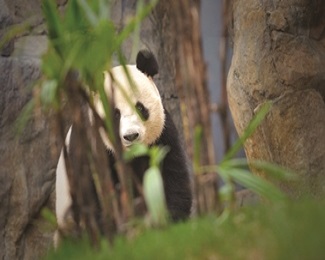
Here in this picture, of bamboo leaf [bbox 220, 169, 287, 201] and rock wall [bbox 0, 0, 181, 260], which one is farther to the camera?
rock wall [bbox 0, 0, 181, 260]

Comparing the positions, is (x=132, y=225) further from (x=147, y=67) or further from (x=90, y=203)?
(x=147, y=67)

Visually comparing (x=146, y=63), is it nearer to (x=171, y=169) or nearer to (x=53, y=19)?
(x=171, y=169)

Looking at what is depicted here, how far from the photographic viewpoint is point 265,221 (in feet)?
5.74

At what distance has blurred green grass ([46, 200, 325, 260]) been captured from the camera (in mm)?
A: 1570

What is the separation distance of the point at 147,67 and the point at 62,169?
22.6 inches

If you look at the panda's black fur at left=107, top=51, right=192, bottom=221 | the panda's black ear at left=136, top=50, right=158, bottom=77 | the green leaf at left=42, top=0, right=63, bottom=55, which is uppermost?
the green leaf at left=42, top=0, right=63, bottom=55

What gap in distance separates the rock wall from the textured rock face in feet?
3.57

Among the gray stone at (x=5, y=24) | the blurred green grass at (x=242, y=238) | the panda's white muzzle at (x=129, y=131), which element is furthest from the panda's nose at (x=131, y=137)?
the gray stone at (x=5, y=24)

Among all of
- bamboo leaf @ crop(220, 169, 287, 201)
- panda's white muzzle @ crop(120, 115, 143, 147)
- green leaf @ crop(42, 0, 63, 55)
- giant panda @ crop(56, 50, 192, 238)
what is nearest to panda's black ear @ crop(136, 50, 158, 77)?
giant panda @ crop(56, 50, 192, 238)

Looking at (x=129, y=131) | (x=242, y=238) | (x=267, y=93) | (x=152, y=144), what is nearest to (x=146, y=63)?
(x=152, y=144)

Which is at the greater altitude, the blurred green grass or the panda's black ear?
the panda's black ear

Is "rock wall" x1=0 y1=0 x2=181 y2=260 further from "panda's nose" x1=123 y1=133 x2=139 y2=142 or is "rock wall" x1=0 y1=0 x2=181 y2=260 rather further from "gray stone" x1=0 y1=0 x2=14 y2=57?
"panda's nose" x1=123 y1=133 x2=139 y2=142

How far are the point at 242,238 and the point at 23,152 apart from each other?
2340mm

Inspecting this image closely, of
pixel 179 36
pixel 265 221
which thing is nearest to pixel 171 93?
pixel 179 36
